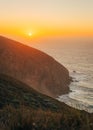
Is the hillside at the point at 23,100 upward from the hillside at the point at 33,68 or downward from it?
downward

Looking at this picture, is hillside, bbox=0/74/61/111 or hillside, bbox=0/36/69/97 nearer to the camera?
hillside, bbox=0/74/61/111

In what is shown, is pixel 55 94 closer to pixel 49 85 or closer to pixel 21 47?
pixel 49 85

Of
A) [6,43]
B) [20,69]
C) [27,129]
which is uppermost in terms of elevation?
[6,43]

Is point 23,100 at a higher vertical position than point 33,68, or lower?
lower

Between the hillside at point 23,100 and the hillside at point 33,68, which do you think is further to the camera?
the hillside at point 33,68

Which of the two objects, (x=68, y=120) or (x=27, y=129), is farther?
(x=68, y=120)

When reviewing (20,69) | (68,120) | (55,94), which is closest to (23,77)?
(20,69)

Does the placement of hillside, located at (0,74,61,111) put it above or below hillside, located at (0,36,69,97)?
below

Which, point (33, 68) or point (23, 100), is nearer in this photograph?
point (23, 100)
